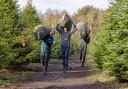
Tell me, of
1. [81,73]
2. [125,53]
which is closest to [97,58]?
[81,73]

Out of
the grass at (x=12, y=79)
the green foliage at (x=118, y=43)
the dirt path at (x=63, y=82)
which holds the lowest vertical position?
the dirt path at (x=63, y=82)

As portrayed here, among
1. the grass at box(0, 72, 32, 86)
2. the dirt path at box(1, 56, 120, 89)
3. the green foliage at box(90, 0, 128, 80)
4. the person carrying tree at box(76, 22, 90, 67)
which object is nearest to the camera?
the green foliage at box(90, 0, 128, 80)

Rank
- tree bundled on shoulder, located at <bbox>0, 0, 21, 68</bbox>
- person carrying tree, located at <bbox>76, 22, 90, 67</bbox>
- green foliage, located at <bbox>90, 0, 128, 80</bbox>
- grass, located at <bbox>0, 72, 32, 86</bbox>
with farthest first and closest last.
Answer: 1. person carrying tree, located at <bbox>76, 22, 90, 67</bbox>
2. tree bundled on shoulder, located at <bbox>0, 0, 21, 68</bbox>
3. grass, located at <bbox>0, 72, 32, 86</bbox>
4. green foliage, located at <bbox>90, 0, 128, 80</bbox>

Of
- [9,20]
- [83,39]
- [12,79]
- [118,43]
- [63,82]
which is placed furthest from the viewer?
[83,39]

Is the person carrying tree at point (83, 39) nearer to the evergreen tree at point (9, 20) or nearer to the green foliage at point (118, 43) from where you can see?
the evergreen tree at point (9, 20)

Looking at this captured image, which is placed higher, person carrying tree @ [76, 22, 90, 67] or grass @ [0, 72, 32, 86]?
person carrying tree @ [76, 22, 90, 67]

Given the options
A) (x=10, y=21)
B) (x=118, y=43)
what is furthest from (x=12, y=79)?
(x=118, y=43)

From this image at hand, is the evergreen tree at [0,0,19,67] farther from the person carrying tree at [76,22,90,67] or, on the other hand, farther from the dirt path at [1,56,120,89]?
the person carrying tree at [76,22,90,67]

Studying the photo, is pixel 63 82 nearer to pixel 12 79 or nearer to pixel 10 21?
pixel 12 79

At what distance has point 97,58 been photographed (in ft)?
56.2

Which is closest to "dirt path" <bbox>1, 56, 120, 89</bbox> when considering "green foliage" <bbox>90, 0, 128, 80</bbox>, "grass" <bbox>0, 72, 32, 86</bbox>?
"grass" <bbox>0, 72, 32, 86</bbox>

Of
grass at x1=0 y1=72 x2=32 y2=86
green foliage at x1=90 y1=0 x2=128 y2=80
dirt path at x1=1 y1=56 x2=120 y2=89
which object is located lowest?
dirt path at x1=1 y1=56 x2=120 y2=89

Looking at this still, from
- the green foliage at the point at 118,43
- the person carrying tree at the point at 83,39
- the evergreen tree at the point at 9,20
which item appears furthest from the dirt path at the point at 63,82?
the person carrying tree at the point at 83,39

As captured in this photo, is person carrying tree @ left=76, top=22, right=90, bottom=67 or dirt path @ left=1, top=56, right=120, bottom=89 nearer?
dirt path @ left=1, top=56, right=120, bottom=89
